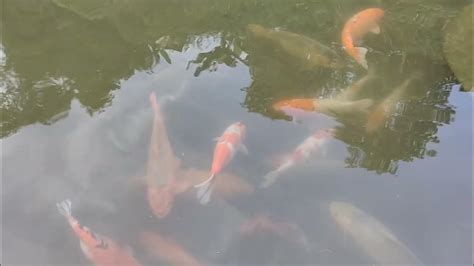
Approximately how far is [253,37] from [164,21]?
1010 millimetres

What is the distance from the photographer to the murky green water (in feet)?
11.1

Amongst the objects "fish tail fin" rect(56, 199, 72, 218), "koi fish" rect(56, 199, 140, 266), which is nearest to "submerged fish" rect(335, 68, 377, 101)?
"koi fish" rect(56, 199, 140, 266)

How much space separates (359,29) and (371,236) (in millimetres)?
2436

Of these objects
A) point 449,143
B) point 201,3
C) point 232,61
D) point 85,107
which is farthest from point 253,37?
point 449,143

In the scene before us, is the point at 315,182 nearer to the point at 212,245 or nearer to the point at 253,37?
the point at 212,245

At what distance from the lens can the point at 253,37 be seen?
5062 mm

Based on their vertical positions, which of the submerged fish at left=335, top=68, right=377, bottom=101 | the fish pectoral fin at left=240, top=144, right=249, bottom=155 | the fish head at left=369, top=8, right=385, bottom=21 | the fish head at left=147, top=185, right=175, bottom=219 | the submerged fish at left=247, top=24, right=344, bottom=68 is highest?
the fish head at left=369, top=8, right=385, bottom=21

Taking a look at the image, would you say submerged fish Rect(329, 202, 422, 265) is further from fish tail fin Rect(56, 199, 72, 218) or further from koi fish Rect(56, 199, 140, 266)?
fish tail fin Rect(56, 199, 72, 218)

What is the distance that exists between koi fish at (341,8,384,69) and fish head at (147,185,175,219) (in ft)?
7.50

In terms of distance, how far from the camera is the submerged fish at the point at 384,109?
13.4ft

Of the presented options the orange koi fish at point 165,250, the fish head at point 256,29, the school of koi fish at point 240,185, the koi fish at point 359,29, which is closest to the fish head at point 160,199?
the school of koi fish at point 240,185

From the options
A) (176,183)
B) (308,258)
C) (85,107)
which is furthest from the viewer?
(85,107)

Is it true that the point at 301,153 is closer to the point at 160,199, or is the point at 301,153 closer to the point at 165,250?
the point at 160,199

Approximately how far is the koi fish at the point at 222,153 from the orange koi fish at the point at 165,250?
41 cm
